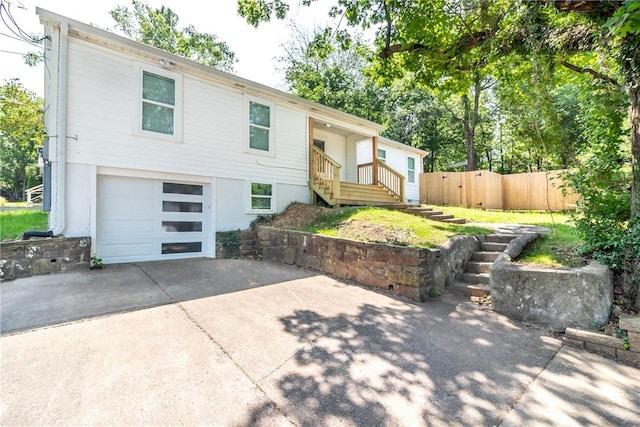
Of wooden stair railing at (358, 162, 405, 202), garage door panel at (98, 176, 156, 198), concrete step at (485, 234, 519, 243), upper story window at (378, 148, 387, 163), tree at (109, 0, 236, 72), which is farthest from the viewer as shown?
tree at (109, 0, 236, 72)

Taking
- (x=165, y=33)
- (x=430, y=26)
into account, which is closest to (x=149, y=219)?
(x=430, y=26)

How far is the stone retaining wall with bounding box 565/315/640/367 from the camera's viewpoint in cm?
281

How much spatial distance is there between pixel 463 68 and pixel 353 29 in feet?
10.2

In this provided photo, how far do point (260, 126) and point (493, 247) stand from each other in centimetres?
693

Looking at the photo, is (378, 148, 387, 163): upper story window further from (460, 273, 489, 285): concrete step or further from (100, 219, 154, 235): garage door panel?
(100, 219, 154, 235): garage door panel

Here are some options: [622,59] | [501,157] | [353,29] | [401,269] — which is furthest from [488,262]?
[501,157]

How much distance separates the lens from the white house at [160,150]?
5602 mm

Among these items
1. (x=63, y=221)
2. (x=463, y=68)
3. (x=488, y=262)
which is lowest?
(x=488, y=262)

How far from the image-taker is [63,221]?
17.9 feet

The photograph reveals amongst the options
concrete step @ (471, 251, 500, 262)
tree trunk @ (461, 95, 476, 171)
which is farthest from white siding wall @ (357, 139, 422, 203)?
concrete step @ (471, 251, 500, 262)

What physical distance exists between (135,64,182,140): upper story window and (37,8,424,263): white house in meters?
0.02

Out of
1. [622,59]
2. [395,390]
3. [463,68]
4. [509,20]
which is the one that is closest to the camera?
[395,390]

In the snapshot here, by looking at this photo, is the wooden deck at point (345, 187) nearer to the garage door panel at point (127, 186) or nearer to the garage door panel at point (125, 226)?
the garage door panel at point (127, 186)

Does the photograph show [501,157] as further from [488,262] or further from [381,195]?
[488,262]
